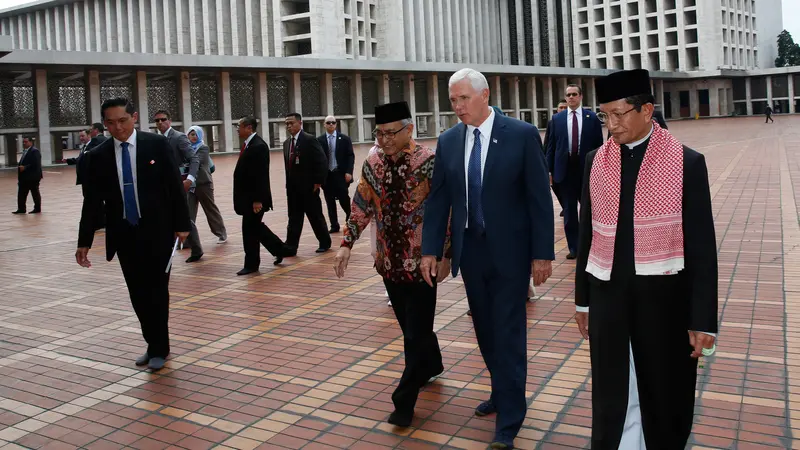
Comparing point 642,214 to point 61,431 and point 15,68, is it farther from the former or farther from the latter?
point 15,68

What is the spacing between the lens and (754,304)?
667 cm

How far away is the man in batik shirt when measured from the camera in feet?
15.1

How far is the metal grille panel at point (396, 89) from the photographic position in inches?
2002

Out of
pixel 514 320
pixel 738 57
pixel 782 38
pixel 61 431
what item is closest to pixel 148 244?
pixel 61 431

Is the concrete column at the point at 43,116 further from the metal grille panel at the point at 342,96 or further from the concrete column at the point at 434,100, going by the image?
the concrete column at the point at 434,100

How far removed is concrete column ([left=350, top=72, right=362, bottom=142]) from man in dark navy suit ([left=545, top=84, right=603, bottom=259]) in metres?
38.6

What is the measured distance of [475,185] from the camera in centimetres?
428

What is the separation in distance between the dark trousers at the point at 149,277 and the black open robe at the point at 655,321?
3.61 m

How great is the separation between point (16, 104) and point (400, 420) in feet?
116

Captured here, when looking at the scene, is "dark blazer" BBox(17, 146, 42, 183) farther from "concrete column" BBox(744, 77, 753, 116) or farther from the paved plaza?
"concrete column" BBox(744, 77, 753, 116)

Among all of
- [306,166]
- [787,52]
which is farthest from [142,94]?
[787,52]

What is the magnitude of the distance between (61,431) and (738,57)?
92.8m

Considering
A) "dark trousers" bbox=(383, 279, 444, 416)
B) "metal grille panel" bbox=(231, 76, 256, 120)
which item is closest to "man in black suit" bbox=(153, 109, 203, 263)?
"dark trousers" bbox=(383, 279, 444, 416)

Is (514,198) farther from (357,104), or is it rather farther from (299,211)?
(357,104)
